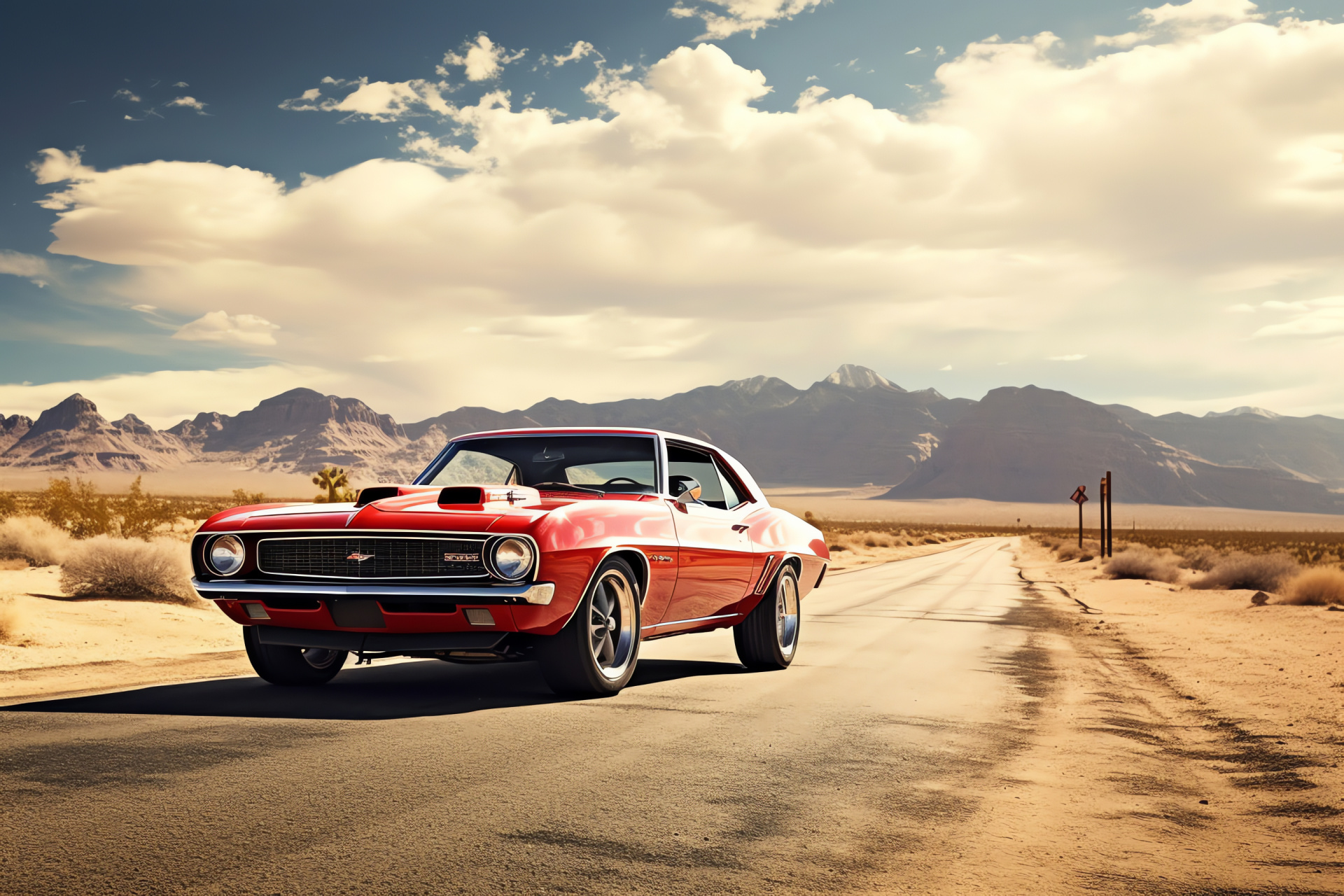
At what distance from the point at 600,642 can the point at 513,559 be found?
1.15 metres

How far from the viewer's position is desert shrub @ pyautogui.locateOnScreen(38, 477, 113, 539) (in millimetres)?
23859

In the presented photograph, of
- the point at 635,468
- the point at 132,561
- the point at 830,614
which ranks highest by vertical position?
the point at 635,468

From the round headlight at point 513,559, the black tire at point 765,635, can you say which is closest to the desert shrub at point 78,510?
the black tire at point 765,635

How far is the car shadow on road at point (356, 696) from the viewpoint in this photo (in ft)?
21.6

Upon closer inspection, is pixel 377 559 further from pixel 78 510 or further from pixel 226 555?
pixel 78 510

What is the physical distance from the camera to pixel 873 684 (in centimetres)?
861

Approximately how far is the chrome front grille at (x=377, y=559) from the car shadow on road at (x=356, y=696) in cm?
88

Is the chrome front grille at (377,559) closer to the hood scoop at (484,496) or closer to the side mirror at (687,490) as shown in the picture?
the hood scoop at (484,496)

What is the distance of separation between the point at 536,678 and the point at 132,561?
8555 millimetres

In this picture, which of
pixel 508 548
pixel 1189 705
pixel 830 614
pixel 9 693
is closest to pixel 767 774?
pixel 508 548

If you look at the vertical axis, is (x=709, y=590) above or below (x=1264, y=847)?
above

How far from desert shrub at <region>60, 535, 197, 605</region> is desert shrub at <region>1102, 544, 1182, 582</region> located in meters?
27.2

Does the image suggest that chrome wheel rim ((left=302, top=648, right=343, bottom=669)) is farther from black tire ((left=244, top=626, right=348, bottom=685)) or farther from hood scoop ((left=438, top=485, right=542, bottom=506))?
hood scoop ((left=438, top=485, right=542, bottom=506))

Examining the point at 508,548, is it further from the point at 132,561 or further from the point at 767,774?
the point at 132,561
